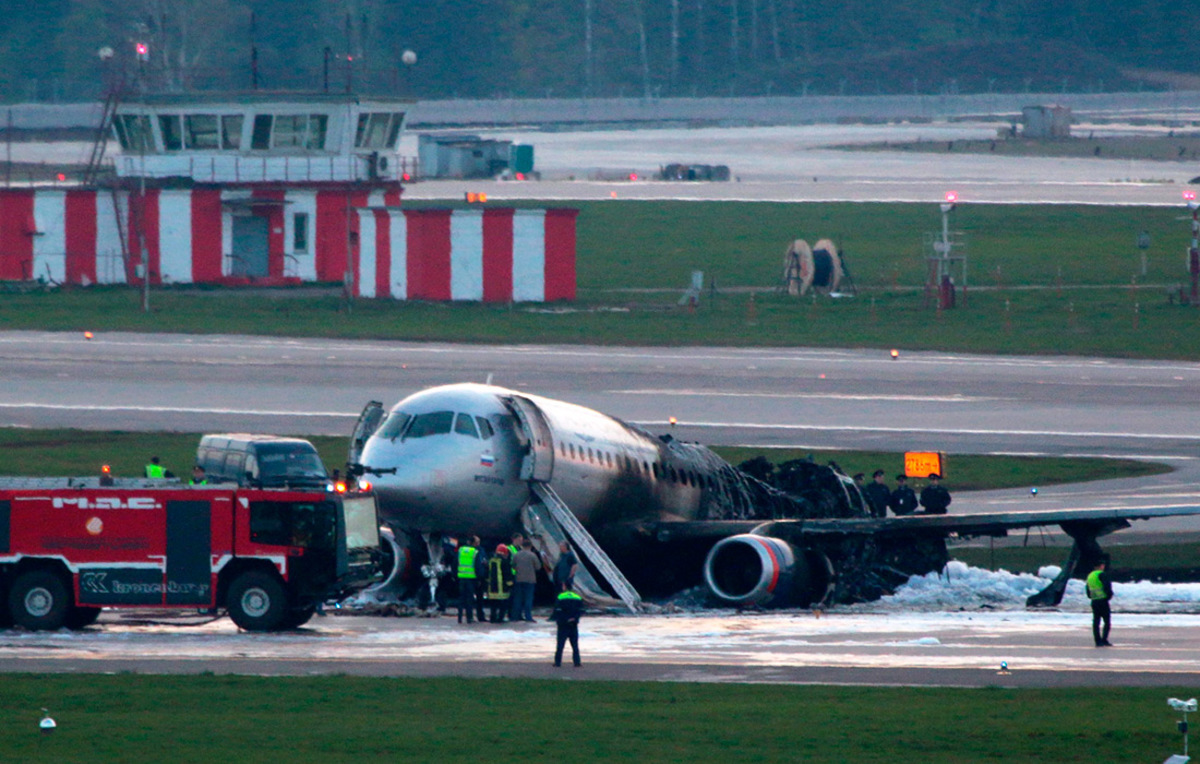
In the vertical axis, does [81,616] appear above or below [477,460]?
below

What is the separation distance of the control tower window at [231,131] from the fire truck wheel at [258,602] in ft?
229

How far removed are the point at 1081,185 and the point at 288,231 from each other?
243 feet

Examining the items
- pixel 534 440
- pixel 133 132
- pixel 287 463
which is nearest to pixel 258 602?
pixel 534 440

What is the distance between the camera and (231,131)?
9738 centimetres

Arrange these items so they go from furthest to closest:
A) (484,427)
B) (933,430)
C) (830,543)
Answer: (933,430) < (830,543) < (484,427)

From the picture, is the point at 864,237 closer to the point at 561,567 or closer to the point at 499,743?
the point at 561,567

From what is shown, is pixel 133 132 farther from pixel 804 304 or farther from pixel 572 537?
pixel 572 537

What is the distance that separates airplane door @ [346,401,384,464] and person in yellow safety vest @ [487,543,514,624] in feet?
14.2

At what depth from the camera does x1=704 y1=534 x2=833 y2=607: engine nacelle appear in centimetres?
3409

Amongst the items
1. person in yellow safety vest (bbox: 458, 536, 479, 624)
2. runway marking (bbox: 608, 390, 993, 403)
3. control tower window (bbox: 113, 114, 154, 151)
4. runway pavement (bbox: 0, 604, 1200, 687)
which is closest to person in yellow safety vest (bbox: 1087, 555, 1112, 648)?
runway pavement (bbox: 0, 604, 1200, 687)

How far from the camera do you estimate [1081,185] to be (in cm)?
14638

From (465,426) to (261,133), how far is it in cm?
6776

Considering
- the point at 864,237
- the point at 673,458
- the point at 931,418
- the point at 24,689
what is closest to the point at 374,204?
the point at 864,237

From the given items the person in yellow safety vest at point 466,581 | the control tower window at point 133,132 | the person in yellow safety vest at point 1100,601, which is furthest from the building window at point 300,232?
the person in yellow safety vest at point 1100,601
